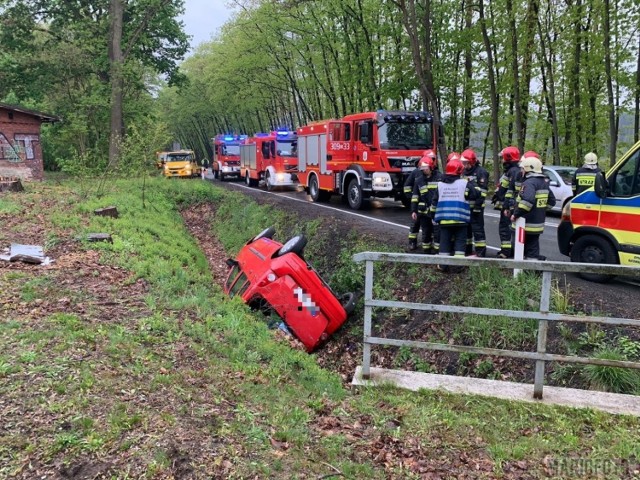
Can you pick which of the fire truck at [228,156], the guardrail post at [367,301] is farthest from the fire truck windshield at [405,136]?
the fire truck at [228,156]

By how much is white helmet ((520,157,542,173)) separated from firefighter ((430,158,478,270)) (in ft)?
2.45

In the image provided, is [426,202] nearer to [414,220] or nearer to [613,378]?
[414,220]

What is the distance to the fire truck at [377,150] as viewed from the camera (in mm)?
13812

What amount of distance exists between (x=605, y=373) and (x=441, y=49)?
21.3 meters

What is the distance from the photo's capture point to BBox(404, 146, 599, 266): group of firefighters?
6.85m

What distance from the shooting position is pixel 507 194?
749cm

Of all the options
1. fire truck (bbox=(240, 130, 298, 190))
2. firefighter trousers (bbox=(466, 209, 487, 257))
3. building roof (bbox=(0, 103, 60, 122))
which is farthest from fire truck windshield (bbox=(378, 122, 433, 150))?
building roof (bbox=(0, 103, 60, 122))

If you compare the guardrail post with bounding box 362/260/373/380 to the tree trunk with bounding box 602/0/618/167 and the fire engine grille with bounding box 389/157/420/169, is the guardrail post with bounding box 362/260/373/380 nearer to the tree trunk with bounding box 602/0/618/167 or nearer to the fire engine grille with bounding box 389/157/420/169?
the fire engine grille with bounding box 389/157/420/169

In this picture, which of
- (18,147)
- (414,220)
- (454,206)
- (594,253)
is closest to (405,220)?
(414,220)

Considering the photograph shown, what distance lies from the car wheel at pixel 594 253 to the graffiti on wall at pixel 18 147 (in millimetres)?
22343

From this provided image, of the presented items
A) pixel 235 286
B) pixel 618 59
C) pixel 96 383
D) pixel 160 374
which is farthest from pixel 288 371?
pixel 618 59

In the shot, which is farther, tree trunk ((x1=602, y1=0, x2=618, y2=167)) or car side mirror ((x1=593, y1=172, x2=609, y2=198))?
tree trunk ((x1=602, y1=0, x2=618, y2=167))

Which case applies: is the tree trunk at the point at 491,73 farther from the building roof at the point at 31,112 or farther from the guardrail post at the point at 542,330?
the building roof at the point at 31,112

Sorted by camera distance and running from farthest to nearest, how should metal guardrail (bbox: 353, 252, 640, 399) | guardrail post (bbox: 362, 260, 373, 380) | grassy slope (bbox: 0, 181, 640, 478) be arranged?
guardrail post (bbox: 362, 260, 373, 380) → metal guardrail (bbox: 353, 252, 640, 399) → grassy slope (bbox: 0, 181, 640, 478)
